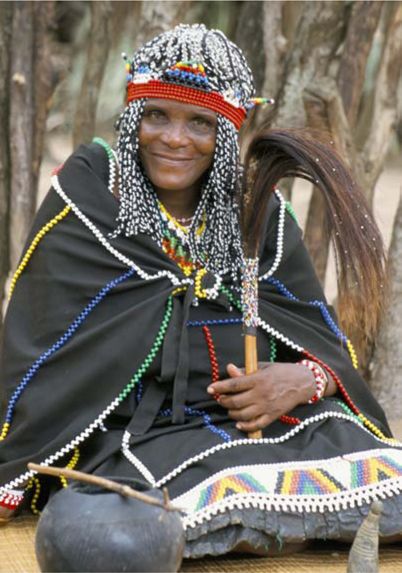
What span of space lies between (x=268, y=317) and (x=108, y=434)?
0.65 m

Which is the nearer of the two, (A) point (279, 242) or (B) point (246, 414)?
(B) point (246, 414)

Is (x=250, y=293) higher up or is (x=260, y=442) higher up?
(x=250, y=293)

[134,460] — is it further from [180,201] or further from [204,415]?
[180,201]

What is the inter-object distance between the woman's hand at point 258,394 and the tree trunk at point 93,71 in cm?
239

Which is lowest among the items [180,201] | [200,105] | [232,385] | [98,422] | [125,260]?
Answer: [98,422]

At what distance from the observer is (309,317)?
14.1 feet

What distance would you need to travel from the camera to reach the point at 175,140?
3939 millimetres

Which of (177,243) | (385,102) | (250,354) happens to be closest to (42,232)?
(177,243)

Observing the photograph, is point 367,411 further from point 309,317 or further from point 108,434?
point 108,434

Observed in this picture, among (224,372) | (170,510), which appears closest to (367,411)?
(224,372)

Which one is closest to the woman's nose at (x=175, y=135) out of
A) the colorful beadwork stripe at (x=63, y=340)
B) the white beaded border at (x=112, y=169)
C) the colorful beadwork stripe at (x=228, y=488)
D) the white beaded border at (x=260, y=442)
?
the white beaded border at (x=112, y=169)

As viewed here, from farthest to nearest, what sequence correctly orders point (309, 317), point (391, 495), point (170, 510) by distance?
point (309, 317) < point (391, 495) < point (170, 510)

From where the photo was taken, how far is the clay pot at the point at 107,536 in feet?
9.04

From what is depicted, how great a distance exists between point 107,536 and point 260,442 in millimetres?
1186
